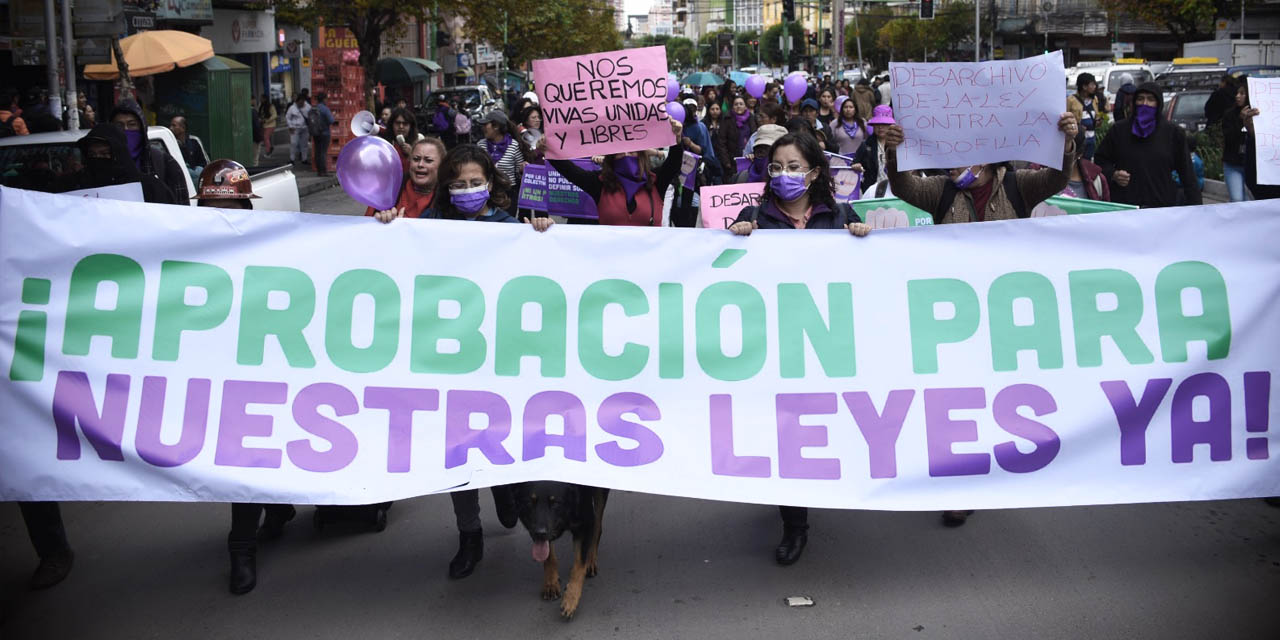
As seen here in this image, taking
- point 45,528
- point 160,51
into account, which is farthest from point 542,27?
point 45,528

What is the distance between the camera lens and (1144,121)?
8.43m

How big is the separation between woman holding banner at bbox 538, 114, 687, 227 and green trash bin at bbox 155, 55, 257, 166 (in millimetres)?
21514

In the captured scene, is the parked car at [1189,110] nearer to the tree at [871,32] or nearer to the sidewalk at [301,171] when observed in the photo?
the sidewalk at [301,171]

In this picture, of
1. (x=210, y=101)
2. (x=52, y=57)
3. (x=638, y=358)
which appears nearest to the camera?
(x=638, y=358)

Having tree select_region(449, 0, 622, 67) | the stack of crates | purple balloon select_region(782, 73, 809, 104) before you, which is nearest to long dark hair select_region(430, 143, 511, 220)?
purple balloon select_region(782, 73, 809, 104)

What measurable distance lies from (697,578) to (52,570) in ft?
8.36

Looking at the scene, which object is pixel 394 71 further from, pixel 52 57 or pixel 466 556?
pixel 466 556

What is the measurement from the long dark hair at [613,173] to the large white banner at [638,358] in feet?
8.01

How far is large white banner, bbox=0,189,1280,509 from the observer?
4.70 meters

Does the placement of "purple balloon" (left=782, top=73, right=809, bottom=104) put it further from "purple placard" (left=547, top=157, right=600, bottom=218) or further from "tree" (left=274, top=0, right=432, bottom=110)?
"tree" (left=274, top=0, right=432, bottom=110)

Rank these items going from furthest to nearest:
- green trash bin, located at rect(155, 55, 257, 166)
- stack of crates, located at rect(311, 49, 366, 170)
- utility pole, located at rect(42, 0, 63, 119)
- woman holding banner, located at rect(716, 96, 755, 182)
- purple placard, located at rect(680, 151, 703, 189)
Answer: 1. stack of crates, located at rect(311, 49, 366, 170)
2. green trash bin, located at rect(155, 55, 257, 166)
3. utility pole, located at rect(42, 0, 63, 119)
4. woman holding banner, located at rect(716, 96, 755, 182)
5. purple placard, located at rect(680, 151, 703, 189)

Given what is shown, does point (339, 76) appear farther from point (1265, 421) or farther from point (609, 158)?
point (1265, 421)

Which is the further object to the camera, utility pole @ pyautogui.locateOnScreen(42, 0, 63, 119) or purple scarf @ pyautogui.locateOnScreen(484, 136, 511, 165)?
utility pole @ pyautogui.locateOnScreen(42, 0, 63, 119)

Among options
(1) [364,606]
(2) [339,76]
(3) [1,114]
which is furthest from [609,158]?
(2) [339,76]
